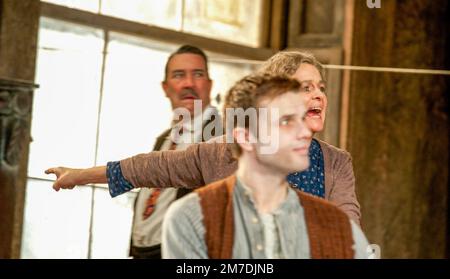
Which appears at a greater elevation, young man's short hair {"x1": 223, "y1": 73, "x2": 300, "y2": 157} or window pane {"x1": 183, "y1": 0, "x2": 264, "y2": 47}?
window pane {"x1": 183, "y1": 0, "x2": 264, "y2": 47}

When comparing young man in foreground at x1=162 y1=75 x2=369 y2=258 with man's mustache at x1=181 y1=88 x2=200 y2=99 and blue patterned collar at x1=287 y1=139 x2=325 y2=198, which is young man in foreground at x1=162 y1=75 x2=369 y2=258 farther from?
man's mustache at x1=181 y1=88 x2=200 y2=99

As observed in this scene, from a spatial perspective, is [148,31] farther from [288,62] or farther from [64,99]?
[288,62]

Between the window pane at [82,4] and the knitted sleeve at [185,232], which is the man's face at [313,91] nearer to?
the knitted sleeve at [185,232]

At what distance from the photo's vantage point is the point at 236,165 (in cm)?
344

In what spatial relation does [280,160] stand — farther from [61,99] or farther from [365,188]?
[365,188]

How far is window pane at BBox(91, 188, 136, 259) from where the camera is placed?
18.0ft

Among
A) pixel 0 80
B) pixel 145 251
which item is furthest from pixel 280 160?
pixel 0 80

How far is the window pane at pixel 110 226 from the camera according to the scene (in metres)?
5.50

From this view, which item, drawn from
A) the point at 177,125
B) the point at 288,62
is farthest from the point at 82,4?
the point at 288,62

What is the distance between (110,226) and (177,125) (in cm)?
80

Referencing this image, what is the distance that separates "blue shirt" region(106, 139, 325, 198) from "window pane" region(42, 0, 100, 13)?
198 centimetres
